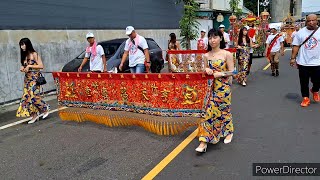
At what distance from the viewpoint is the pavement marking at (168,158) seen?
3.70 m

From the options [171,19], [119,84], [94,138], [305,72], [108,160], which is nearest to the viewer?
[108,160]

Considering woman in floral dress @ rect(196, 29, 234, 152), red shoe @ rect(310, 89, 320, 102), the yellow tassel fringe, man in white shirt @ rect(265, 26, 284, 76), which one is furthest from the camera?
man in white shirt @ rect(265, 26, 284, 76)

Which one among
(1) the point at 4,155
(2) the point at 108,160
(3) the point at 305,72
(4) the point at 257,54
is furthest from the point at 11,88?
(4) the point at 257,54

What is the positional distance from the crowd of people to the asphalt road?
288mm

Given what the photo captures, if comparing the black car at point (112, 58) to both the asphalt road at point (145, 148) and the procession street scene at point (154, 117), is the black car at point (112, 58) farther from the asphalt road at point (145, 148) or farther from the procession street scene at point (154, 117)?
the asphalt road at point (145, 148)

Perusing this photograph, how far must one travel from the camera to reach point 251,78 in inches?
414

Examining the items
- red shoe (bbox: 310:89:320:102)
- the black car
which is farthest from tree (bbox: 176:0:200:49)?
red shoe (bbox: 310:89:320:102)

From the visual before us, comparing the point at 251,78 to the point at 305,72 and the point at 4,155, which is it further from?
the point at 4,155

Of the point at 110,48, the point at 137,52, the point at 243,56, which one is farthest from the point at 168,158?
the point at 110,48

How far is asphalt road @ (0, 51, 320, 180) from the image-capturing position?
3.82 m

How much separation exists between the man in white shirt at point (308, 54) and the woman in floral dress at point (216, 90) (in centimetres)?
282

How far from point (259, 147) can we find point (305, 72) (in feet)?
9.52

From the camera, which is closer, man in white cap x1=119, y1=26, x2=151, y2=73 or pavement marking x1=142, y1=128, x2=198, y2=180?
pavement marking x1=142, y1=128, x2=198, y2=180

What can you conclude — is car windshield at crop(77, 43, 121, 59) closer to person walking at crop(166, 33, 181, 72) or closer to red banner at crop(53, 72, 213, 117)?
person walking at crop(166, 33, 181, 72)
